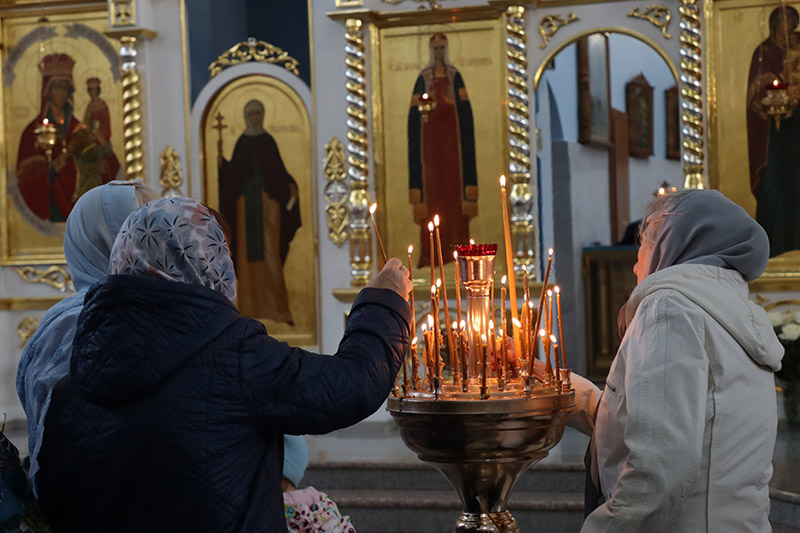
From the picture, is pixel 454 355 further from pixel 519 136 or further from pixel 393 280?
pixel 519 136

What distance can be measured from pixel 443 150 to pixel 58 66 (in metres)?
3.54

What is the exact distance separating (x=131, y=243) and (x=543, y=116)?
7.18 metres

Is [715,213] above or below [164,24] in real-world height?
below

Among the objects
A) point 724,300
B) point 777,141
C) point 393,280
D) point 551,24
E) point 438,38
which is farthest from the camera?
point 438,38

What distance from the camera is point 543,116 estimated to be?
358 inches

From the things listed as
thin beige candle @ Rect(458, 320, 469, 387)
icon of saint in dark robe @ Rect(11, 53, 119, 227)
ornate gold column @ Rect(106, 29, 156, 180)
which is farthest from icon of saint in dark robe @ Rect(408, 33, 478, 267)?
thin beige candle @ Rect(458, 320, 469, 387)

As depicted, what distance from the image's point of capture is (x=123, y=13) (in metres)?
9.52

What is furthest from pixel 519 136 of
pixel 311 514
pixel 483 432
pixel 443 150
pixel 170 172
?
pixel 483 432

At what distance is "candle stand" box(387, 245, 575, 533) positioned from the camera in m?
2.58

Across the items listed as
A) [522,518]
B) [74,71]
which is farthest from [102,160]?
[522,518]

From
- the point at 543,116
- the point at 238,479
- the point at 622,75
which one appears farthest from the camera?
the point at 622,75

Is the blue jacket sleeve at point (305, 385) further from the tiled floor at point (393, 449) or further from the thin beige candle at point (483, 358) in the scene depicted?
the tiled floor at point (393, 449)

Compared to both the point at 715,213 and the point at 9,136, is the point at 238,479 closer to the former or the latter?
the point at 715,213

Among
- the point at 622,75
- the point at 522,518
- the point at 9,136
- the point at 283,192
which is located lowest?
the point at 522,518
